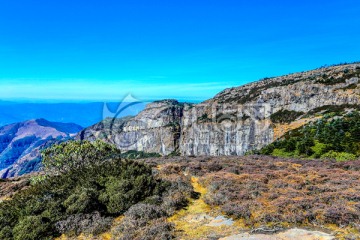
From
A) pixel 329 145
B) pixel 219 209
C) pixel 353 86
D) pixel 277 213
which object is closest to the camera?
pixel 277 213

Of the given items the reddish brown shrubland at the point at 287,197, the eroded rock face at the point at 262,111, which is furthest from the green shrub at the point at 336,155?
the eroded rock face at the point at 262,111

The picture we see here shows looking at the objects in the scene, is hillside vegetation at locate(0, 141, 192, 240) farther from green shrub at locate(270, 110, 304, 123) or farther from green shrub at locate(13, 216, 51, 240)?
green shrub at locate(270, 110, 304, 123)

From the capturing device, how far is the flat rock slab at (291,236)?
28.8 feet

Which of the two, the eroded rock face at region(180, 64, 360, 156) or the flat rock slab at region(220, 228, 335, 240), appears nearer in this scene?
the flat rock slab at region(220, 228, 335, 240)

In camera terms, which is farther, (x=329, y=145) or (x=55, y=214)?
(x=329, y=145)

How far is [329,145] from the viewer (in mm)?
37562

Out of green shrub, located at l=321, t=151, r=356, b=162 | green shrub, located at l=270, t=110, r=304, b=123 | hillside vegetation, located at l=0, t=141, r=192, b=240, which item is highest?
green shrub, located at l=270, t=110, r=304, b=123

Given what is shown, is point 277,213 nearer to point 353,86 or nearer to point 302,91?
point 353,86

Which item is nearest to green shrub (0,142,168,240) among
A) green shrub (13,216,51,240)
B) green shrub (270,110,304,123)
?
green shrub (13,216,51,240)

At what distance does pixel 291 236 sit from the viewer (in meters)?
8.95

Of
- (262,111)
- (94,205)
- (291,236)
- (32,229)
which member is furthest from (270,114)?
(32,229)

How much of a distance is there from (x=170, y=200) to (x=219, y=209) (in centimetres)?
220

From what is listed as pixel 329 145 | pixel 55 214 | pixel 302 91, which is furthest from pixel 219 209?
pixel 302 91

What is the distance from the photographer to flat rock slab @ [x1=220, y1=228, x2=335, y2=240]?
8.78m
